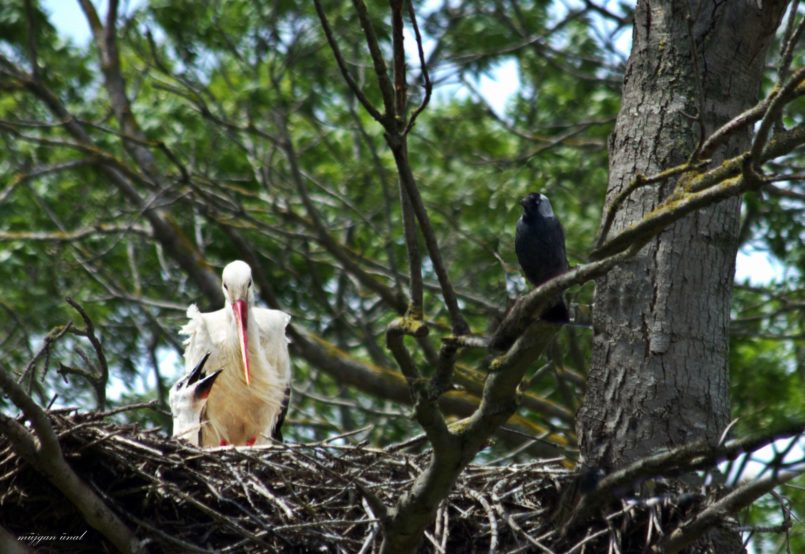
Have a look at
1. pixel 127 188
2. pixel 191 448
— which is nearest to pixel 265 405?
pixel 191 448

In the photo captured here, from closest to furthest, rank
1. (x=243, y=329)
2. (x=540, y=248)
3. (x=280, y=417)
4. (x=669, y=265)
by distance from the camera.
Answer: (x=540, y=248), (x=669, y=265), (x=243, y=329), (x=280, y=417)

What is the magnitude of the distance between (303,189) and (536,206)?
4561mm

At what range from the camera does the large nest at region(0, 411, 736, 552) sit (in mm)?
Result: 4934

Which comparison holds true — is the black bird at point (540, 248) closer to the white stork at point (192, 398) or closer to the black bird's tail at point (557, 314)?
the black bird's tail at point (557, 314)

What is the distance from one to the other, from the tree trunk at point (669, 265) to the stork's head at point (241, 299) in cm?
285

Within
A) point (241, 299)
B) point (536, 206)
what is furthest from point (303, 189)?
point (536, 206)

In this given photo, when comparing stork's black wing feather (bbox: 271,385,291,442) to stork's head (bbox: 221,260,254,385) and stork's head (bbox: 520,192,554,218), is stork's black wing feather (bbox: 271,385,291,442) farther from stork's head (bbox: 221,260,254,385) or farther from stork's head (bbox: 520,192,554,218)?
stork's head (bbox: 520,192,554,218)

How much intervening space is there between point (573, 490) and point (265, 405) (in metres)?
3.26

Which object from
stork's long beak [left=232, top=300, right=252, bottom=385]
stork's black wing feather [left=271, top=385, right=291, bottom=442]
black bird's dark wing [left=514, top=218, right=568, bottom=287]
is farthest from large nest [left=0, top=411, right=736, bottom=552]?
stork's black wing feather [left=271, top=385, right=291, bottom=442]

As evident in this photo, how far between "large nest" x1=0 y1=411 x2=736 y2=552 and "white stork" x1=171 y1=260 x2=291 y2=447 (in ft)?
6.78

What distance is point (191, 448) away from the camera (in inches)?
220

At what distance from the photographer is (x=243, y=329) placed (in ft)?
24.9

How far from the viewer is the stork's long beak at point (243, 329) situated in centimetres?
748

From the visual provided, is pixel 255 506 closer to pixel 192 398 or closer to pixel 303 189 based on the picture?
pixel 192 398
